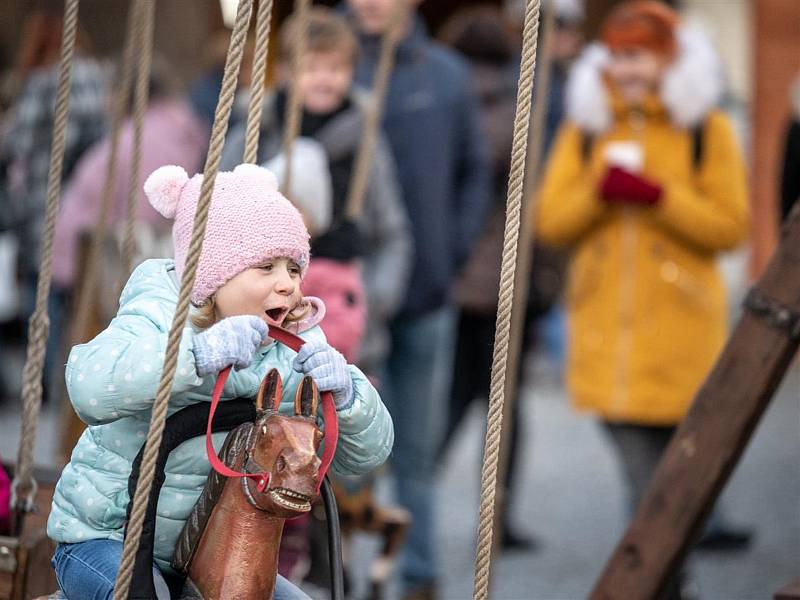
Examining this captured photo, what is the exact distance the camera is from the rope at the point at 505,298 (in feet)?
7.58

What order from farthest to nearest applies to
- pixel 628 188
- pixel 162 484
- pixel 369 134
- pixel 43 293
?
pixel 628 188 → pixel 369 134 → pixel 43 293 → pixel 162 484

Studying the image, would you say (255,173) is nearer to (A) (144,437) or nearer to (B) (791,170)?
(A) (144,437)

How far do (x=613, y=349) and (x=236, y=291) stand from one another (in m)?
2.64

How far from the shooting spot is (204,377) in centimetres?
230

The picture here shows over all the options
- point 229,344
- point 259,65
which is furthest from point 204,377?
point 259,65

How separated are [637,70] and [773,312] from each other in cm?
164

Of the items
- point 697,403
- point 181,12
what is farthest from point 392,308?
point 181,12

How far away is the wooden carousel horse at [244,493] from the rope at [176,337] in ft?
0.34

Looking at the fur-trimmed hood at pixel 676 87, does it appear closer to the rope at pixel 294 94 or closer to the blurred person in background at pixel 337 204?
the blurred person in background at pixel 337 204

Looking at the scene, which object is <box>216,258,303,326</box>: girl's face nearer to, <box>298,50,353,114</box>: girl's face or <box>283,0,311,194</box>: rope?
<box>283,0,311,194</box>: rope

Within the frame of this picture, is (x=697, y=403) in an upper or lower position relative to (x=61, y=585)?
upper

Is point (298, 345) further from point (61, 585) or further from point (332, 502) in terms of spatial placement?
point (61, 585)

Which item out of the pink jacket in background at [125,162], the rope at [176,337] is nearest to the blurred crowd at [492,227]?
the pink jacket in background at [125,162]

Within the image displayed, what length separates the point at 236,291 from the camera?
2.43 metres
